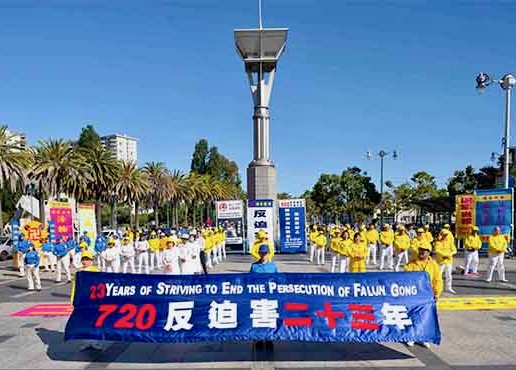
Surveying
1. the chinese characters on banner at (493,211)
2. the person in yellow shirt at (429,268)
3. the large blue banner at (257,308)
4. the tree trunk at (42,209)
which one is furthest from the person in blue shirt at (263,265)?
the tree trunk at (42,209)

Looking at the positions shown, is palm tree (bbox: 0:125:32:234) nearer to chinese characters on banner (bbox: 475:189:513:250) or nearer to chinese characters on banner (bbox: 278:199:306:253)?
chinese characters on banner (bbox: 278:199:306:253)

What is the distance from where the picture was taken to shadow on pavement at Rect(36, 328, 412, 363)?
719 cm

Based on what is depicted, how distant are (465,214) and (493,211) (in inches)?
60.8

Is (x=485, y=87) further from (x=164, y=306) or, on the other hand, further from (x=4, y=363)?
(x=4, y=363)

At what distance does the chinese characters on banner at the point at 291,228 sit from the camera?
26.6m

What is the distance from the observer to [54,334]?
29.3 feet

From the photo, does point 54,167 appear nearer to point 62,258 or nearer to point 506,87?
point 62,258

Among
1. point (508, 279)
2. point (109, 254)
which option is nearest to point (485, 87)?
point (508, 279)

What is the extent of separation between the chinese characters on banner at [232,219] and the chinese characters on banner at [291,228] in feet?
9.53

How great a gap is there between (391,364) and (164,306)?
3.55 m

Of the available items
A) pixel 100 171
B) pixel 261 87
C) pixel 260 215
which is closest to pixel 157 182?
pixel 100 171

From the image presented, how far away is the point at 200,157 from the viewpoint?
79938mm

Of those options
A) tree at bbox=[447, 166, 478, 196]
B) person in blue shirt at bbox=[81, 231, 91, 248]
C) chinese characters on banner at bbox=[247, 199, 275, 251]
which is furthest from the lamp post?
tree at bbox=[447, 166, 478, 196]

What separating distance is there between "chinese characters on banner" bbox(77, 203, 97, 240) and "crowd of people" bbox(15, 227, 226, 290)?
347 millimetres
